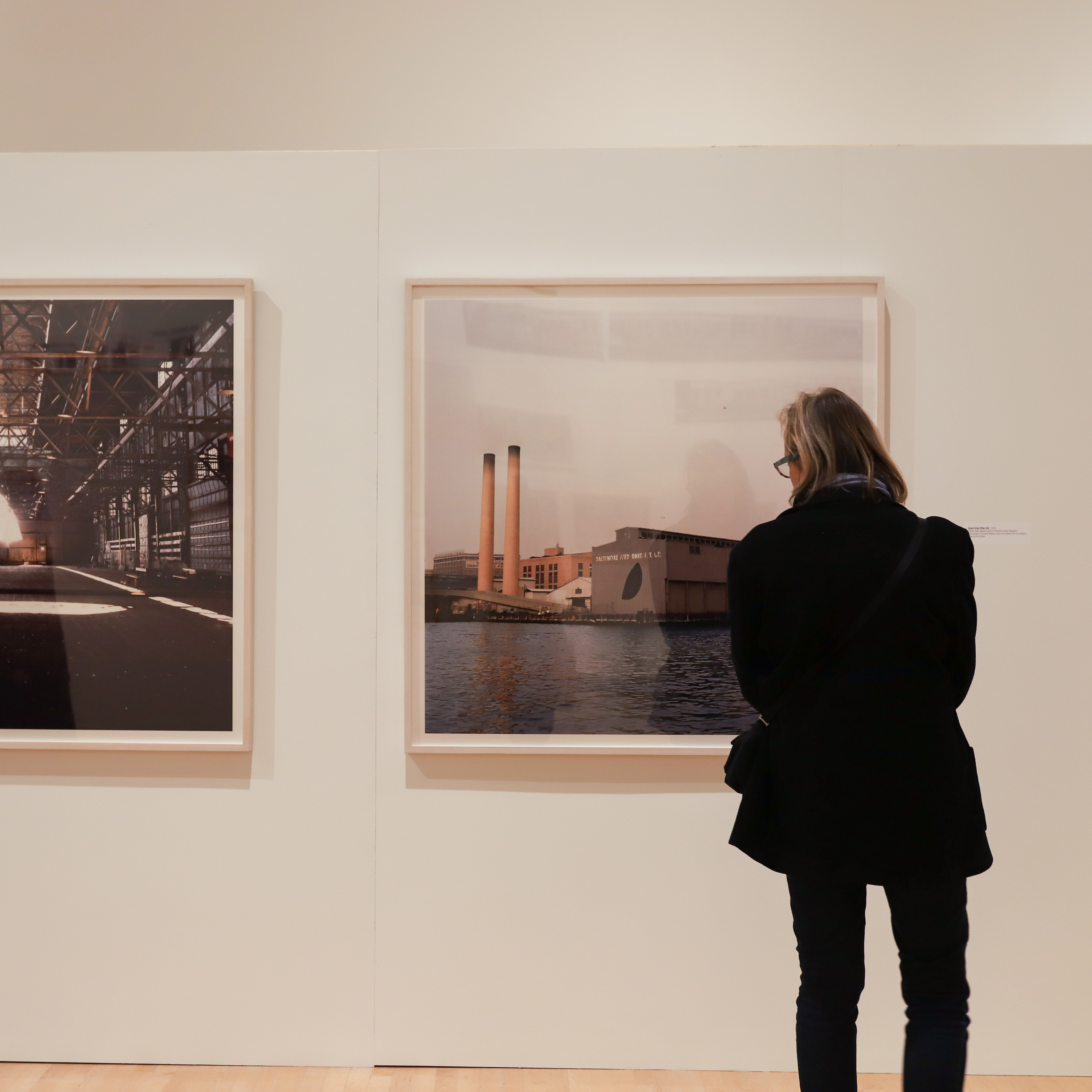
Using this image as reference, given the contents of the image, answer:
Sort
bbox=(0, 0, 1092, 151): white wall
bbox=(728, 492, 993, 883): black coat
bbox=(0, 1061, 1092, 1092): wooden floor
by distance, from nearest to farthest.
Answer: bbox=(728, 492, 993, 883): black coat, bbox=(0, 1061, 1092, 1092): wooden floor, bbox=(0, 0, 1092, 151): white wall

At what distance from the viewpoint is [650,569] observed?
2.13 metres

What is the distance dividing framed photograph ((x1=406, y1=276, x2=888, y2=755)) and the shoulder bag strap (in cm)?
67

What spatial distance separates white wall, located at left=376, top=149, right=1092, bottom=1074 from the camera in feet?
7.02

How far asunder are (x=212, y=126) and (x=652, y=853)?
8.77ft

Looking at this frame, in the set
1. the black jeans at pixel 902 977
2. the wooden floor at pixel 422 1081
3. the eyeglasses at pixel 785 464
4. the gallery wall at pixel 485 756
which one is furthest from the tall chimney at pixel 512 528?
the wooden floor at pixel 422 1081

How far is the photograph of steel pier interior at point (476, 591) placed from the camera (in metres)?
2.13

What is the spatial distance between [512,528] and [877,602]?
964 millimetres

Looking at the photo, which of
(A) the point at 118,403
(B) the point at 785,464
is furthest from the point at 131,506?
(B) the point at 785,464

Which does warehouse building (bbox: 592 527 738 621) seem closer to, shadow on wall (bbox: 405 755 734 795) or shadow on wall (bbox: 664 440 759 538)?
shadow on wall (bbox: 664 440 759 538)

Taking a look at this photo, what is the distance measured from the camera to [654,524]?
212cm

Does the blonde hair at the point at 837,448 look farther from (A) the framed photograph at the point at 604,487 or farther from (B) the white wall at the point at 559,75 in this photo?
(B) the white wall at the point at 559,75

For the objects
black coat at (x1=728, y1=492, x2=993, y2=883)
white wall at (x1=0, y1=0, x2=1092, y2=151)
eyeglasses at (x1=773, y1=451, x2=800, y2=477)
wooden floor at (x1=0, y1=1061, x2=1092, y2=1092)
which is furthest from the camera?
white wall at (x1=0, y1=0, x2=1092, y2=151)

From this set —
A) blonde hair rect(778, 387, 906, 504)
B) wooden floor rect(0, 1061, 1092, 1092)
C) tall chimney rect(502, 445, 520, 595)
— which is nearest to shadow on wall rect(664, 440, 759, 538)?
tall chimney rect(502, 445, 520, 595)

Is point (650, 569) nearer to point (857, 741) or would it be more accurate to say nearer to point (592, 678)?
point (592, 678)
